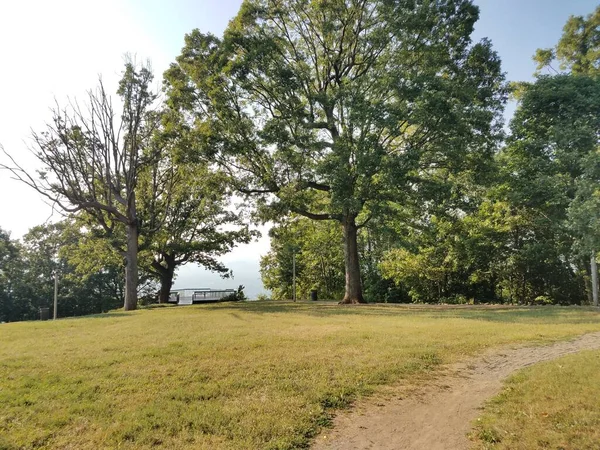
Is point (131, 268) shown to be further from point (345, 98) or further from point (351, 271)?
point (345, 98)

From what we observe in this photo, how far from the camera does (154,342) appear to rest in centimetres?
896

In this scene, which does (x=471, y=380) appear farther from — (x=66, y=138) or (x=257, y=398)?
(x=66, y=138)

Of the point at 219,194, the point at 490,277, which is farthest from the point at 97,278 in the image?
the point at 490,277

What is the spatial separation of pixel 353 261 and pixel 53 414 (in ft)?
52.6

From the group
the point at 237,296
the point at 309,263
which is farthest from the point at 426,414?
the point at 309,263

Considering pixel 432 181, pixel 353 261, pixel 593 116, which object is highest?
pixel 593 116

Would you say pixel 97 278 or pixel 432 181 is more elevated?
pixel 432 181

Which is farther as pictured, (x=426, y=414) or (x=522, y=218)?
(x=522, y=218)

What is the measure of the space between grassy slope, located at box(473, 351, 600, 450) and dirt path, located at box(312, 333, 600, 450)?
0.72 ft

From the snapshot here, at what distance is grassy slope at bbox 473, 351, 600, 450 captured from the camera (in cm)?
378

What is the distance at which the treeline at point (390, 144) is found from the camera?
16.5 metres

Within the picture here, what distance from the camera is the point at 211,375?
20.1 feet

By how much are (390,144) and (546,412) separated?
1570 cm

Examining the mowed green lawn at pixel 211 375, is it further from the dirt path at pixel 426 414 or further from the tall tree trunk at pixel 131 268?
the tall tree trunk at pixel 131 268
